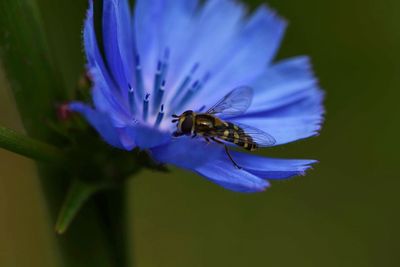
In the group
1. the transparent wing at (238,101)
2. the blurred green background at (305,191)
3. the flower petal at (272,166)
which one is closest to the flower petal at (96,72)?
the flower petal at (272,166)

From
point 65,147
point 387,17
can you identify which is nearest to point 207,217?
point 387,17

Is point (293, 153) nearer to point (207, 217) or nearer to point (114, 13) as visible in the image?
point (207, 217)

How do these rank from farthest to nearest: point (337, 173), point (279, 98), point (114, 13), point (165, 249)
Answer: point (337, 173) → point (165, 249) → point (279, 98) → point (114, 13)

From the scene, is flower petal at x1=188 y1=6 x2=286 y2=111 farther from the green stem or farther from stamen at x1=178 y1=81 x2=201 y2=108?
→ the green stem

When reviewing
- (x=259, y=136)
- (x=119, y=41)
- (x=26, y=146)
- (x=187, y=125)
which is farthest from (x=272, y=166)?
(x=26, y=146)

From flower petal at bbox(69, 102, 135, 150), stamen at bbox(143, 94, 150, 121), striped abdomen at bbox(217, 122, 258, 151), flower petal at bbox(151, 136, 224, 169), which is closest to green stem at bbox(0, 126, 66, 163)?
flower petal at bbox(69, 102, 135, 150)

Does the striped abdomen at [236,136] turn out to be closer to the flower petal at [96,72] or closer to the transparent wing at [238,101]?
the transparent wing at [238,101]

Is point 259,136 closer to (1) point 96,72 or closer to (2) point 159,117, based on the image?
(2) point 159,117
